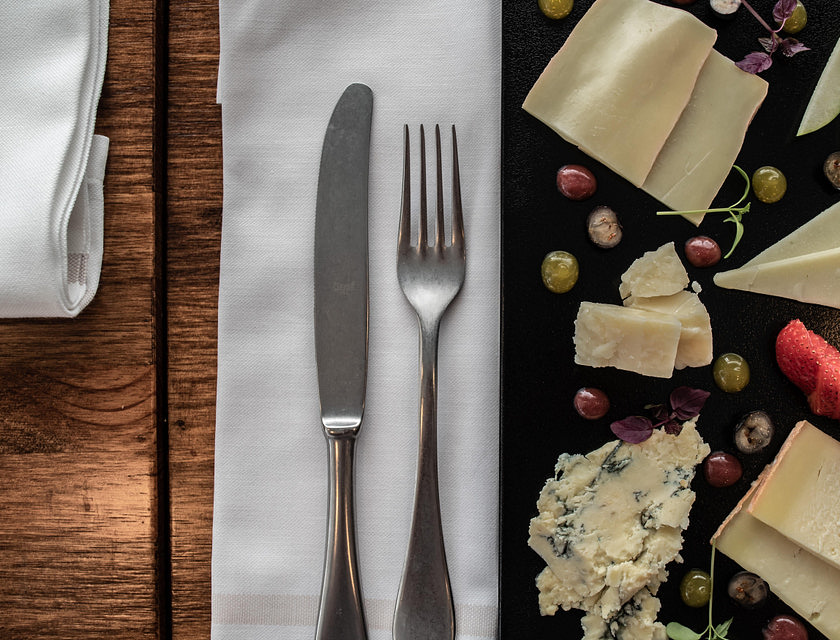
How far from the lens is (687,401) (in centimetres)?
88

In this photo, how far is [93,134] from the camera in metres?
0.96

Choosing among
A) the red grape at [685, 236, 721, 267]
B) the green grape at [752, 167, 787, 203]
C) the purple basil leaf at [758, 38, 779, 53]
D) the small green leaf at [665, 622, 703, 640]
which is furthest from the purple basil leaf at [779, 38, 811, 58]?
the small green leaf at [665, 622, 703, 640]

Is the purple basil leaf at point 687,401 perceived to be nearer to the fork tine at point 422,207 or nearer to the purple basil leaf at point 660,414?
the purple basil leaf at point 660,414

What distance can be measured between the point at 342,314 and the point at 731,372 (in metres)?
0.54

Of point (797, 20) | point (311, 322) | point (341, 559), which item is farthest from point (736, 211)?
point (341, 559)

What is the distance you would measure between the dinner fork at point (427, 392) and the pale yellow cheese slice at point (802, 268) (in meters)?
0.38

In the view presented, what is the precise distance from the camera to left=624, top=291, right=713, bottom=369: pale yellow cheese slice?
874 millimetres

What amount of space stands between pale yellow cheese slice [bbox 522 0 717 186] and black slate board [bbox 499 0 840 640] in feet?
0.07

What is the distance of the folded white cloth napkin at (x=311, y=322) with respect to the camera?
92cm

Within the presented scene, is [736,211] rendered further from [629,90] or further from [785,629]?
[785,629]

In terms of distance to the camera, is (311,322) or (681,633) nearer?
(681,633)

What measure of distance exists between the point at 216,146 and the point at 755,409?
33.7 inches

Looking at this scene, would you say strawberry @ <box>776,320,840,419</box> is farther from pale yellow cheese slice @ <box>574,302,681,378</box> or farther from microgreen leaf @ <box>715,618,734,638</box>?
microgreen leaf @ <box>715,618,734,638</box>

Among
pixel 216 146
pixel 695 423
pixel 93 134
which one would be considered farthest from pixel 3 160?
pixel 695 423
